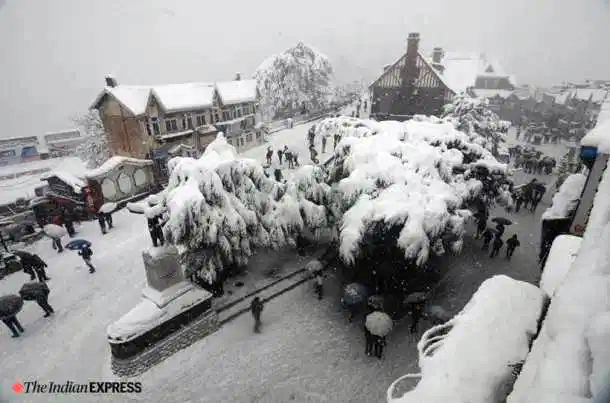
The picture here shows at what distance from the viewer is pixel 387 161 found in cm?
1313

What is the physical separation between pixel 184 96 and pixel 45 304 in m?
21.4

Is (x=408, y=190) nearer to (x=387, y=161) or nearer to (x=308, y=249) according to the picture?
(x=387, y=161)

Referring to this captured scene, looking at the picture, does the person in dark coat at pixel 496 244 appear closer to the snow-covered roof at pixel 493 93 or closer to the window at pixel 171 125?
the window at pixel 171 125

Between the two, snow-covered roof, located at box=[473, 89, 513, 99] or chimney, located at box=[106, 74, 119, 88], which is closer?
chimney, located at box=[106, 74, 119, 88]

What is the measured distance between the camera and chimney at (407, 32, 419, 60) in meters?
30.0

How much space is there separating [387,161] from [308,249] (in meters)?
6.62

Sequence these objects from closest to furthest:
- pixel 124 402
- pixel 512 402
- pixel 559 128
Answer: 1. pixel 512 402
2. pixel 124 402
3. pixel 559 128

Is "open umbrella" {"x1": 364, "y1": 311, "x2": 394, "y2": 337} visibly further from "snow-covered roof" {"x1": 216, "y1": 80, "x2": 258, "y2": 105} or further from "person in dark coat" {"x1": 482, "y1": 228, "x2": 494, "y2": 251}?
"snow-covered roof" {"x1": 216, "y1": 80, "x2": 258, "y2": 105}

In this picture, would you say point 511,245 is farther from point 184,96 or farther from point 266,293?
point 184,96

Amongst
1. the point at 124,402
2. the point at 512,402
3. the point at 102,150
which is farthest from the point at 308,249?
the point at 102,150

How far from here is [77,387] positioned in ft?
33.8

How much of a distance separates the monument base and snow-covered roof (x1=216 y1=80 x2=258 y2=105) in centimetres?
2510

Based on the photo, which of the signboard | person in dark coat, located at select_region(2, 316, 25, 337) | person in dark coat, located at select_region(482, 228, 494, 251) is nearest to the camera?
person in dark coat, located at select_region(2, 316, 25, 337)

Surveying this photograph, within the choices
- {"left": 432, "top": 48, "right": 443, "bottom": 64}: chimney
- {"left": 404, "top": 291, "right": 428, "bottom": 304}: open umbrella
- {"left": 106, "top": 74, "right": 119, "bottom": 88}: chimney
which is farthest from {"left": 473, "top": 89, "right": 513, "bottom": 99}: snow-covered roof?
{"left": 404, "top": 291, "right": 428, "bottom": 304}: open umbrella
